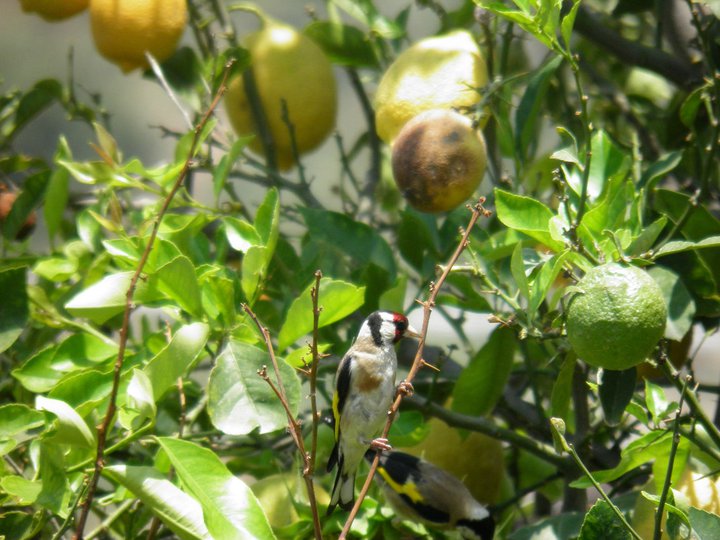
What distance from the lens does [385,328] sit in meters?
1.18

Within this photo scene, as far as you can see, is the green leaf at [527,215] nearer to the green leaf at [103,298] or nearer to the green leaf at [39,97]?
the green leaf at [103,298]

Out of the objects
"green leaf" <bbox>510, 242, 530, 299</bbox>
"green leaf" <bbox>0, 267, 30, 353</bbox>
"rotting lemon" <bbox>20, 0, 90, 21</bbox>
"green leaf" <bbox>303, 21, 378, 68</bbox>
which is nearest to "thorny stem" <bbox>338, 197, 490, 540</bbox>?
"green leaf" <bbox>510, 242, 530, 299</bbox>

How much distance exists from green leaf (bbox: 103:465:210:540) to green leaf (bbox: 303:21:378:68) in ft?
2.67

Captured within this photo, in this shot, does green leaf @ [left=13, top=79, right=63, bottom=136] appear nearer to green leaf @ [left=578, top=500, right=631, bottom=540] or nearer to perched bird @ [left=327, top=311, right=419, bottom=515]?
perched bird @ [left=327, top=311, right=419, bottom=515]

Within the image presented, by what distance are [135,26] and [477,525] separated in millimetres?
841

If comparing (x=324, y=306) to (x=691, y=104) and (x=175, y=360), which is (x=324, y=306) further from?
(x=691, y=104)

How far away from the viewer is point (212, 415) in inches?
38.5

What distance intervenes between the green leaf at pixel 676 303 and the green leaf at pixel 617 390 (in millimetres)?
80

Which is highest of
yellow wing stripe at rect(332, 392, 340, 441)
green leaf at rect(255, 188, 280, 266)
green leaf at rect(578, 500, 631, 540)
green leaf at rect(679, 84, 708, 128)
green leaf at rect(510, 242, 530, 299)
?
green leaf at rect(679, 84, 708, 128)

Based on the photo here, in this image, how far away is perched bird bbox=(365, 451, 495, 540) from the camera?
122 cm

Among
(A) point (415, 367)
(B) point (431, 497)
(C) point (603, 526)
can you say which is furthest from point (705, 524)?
(B) point (431, 497)

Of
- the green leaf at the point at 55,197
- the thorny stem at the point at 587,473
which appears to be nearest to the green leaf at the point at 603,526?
the thorny stem at the point at 587,473

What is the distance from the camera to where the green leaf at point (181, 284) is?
1.03 metres

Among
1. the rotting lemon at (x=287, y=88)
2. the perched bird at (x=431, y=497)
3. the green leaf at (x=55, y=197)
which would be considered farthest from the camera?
the rotting lemon at (x=287, y=88)
